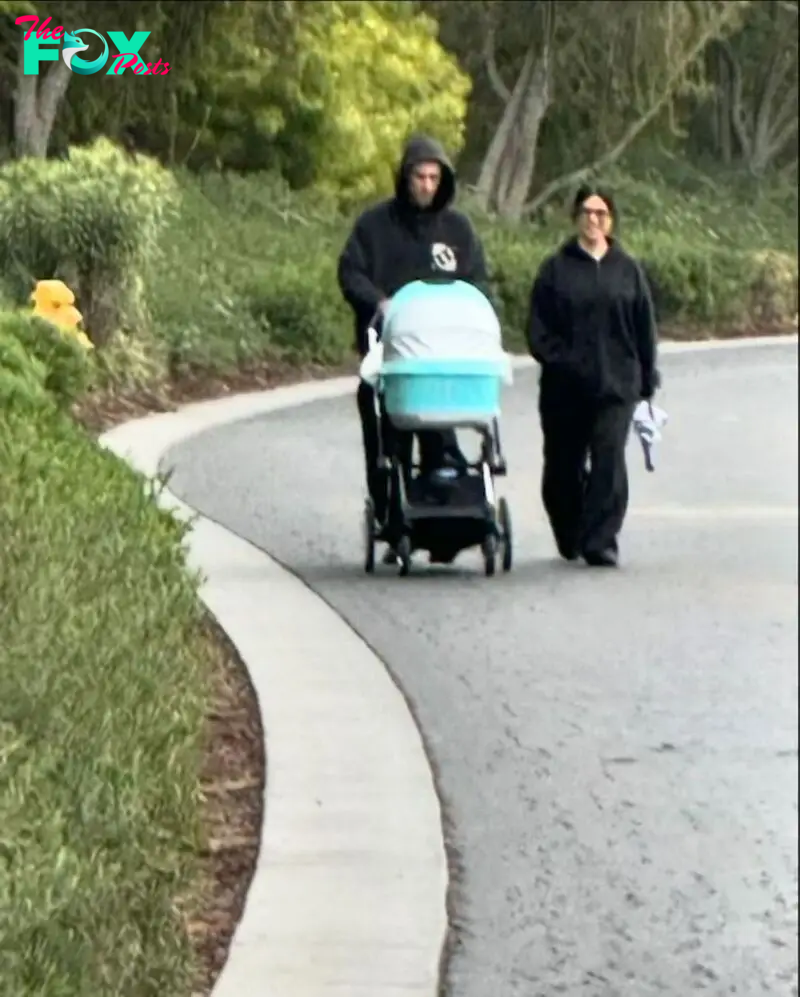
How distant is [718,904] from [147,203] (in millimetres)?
2170

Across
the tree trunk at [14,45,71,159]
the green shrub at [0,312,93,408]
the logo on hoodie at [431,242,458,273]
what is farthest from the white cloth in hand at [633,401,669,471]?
the tree trunk at [14,45,71,159]

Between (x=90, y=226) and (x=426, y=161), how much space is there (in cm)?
111

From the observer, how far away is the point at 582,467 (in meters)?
9.28

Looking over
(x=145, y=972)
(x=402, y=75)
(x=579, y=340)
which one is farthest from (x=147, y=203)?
(x=579, y=340)

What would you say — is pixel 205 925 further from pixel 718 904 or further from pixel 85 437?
pixel 85 437

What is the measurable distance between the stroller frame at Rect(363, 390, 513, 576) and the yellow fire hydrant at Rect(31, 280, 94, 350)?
2.37 m

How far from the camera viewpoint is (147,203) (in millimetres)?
5852

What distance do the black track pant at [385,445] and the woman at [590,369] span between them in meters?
0.43

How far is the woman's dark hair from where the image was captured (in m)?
8.11

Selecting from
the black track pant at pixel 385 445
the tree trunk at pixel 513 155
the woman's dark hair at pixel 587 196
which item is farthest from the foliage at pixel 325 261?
the black track pant at pixel 385 445

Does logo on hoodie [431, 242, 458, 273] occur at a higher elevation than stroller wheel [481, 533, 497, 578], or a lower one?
higher

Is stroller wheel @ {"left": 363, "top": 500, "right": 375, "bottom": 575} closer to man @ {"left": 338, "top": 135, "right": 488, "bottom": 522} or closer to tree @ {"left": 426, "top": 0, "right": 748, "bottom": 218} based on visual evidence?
man @ {"left": 338, "top": 135, "right": 488, "bottom": 522}

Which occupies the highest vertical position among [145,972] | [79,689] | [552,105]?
[552,105]

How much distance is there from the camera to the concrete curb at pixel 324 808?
13.7ft
